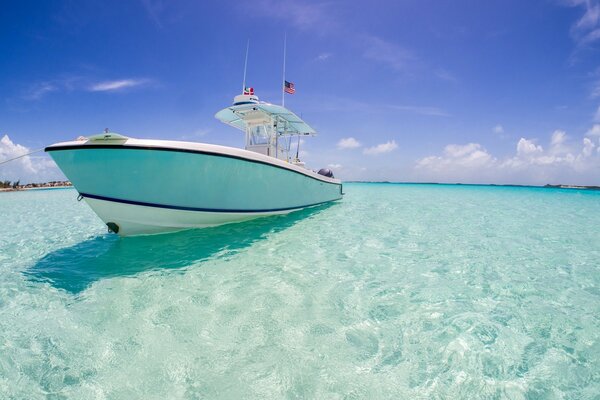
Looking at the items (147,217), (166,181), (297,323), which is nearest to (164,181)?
(166,181)

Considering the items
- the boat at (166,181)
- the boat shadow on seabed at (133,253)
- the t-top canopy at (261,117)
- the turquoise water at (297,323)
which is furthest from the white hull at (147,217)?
the t-top canopy at (261,117)

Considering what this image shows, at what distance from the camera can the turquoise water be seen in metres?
1.83

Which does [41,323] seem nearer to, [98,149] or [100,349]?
[100,349]

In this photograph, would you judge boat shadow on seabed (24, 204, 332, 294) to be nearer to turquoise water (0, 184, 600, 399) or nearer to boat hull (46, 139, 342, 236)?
turquoise water (0, 184, 600, 399)

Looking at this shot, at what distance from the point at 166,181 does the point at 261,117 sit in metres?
5.11

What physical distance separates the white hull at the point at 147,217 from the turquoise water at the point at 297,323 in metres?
0.52

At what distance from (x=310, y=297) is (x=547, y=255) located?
4.75 meters

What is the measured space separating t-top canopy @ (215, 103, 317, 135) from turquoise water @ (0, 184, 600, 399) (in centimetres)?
516

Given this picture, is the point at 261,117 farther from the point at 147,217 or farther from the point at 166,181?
the point at 147,217

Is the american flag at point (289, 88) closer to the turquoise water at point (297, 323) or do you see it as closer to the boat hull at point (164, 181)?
the boat hull at point (164, 181)

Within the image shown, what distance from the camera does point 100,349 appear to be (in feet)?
7.14

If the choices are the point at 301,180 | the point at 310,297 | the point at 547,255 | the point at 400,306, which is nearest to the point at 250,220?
the point at 301,180

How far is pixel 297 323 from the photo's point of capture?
2535 mm

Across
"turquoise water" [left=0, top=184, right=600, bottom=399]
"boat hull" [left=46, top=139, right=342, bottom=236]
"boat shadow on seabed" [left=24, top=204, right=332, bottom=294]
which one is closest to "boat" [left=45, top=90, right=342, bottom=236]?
"boat hull" [left=46, top=139, right=342, bottom=236]
